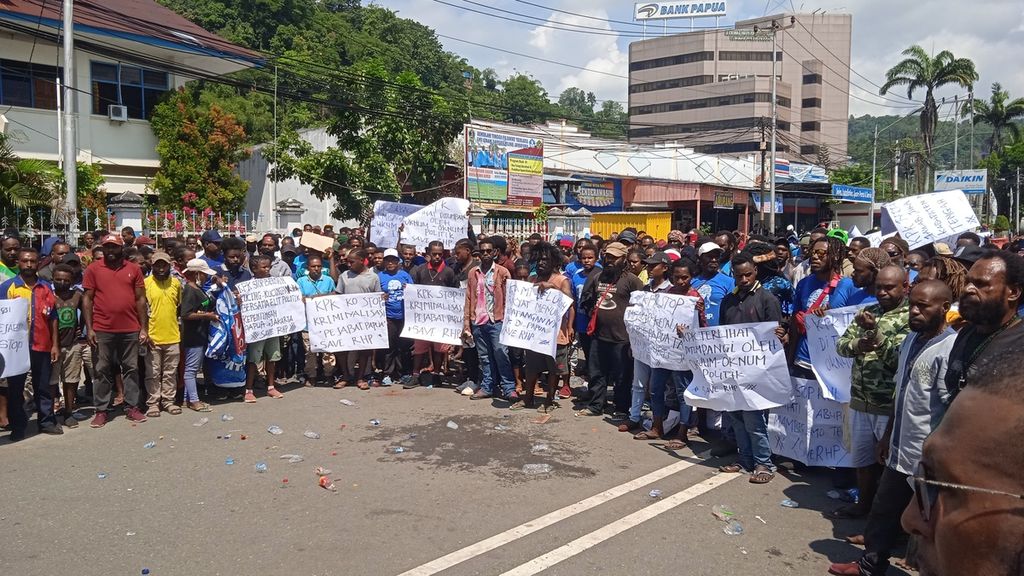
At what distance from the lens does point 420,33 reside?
197 feet

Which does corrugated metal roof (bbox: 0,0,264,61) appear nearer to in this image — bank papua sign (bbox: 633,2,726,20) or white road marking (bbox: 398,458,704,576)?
white road marking (bbox: 398,458,704,576)

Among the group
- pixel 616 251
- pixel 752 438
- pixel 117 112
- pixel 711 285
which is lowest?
pixel 752 438

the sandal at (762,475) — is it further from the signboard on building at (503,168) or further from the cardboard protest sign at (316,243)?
the signboard on building at (503,168)

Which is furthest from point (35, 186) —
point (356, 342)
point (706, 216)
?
point (706, 216)

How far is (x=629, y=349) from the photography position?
8.20 m

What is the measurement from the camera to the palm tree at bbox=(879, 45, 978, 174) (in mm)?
52062

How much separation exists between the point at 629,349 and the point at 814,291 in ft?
7.25

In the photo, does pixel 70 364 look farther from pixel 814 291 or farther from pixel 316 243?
pixel 814 291

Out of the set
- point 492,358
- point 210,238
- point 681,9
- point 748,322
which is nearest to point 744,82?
point 681,9

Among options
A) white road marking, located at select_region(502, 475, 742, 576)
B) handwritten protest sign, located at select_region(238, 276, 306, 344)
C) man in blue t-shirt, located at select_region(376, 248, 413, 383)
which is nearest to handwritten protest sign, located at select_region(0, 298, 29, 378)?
handwritten protest sign, located at select_region(238, 276, 306, 344)

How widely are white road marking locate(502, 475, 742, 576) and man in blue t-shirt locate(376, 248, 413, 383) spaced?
16.6 ft

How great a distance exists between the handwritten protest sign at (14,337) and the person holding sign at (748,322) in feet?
21.2

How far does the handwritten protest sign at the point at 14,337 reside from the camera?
705 cm

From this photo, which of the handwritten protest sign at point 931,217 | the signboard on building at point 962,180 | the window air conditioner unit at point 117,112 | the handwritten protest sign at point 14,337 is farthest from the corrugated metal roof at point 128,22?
the signboard on building at point 962,180
